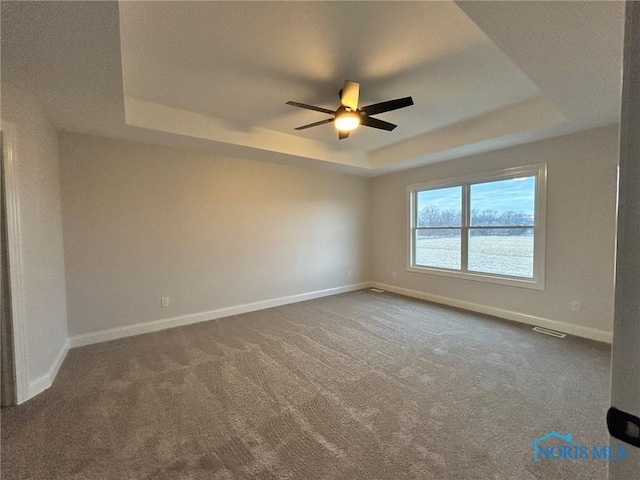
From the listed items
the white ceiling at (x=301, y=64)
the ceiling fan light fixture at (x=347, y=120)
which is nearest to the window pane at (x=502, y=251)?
the white ceiling at (x=301, y=64)

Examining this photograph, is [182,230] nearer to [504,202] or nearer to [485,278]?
[485,278]

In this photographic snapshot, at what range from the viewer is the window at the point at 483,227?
3854 mm

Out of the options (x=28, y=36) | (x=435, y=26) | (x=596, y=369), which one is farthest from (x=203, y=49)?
(x=596, y=369)

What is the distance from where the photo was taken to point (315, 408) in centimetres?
209

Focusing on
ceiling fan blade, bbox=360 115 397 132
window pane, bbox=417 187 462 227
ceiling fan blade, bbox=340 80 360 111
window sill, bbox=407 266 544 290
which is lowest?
window sill, bbox=407 266 544 290

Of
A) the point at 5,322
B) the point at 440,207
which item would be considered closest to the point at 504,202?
the point at 440,207

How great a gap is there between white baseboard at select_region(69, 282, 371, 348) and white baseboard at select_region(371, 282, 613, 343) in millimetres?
1759

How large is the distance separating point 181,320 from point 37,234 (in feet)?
6.36

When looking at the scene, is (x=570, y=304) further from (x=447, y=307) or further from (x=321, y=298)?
(x=321, y=298)

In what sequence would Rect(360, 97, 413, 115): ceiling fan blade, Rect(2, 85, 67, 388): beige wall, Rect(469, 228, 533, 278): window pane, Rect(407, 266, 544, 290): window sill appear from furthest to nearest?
1. Rect(469, 228, 533, 278): window pane
2. Rect(407, 266, 544, 290): window sill
3. Rect(360, 97, 413, 115): ceiling fan blade
4. Rect(2, 85, 67, 388): beige wall

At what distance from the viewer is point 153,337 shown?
3496 millimetres

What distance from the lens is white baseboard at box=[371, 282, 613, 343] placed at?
131 inches

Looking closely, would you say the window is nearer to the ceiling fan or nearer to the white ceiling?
the white ceiling

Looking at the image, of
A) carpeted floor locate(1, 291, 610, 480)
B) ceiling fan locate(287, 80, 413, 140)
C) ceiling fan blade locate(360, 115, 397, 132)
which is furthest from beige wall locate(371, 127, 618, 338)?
ceiling fan locate(287, 80, 413, 140)
